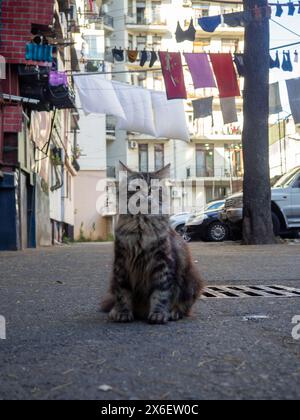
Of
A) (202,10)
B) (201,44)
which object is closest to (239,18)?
(201,44)

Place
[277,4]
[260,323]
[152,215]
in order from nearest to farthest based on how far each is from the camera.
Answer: [260,323] → [152,215] → [277,4]

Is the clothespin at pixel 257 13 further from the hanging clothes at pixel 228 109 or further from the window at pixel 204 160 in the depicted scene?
the window at pixel 204 160

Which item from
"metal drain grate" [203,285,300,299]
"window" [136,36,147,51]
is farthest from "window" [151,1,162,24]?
"metal drain grate" [203,285,300,299]

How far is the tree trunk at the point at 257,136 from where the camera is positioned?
41.0 ft

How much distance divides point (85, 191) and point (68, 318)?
120ft

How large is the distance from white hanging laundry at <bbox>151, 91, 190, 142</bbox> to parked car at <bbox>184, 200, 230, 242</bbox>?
2.40 m

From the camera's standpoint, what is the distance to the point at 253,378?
2059 mm

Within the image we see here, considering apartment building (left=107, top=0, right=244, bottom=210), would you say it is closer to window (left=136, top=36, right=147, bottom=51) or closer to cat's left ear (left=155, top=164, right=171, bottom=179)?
window (left=136, top=36, right=147, bottom=51)

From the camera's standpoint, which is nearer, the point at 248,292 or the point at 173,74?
the point at 248,292

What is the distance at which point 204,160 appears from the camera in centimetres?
4569

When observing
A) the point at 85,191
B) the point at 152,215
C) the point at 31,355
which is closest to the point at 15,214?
the point at 152,215

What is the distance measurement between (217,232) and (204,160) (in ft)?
96.9

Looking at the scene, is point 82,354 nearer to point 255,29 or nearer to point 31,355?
point 31,355

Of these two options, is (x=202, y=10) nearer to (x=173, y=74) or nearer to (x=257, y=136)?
(x=173, y=74)
